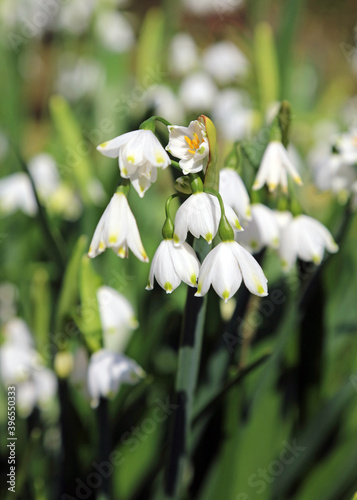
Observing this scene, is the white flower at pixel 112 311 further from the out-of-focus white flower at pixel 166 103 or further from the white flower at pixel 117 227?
the out-of-focus white flower at pixel 166 103

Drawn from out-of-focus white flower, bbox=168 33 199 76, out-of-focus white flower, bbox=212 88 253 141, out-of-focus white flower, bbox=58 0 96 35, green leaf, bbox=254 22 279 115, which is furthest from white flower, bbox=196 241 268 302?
out-of-focus white flower, bbox=58 0 96 35

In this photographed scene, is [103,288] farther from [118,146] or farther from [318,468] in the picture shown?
[318,468]

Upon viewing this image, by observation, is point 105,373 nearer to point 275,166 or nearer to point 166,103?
point 275,166

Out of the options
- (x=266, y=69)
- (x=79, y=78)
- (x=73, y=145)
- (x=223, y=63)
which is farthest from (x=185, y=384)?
(x=79, y=78)

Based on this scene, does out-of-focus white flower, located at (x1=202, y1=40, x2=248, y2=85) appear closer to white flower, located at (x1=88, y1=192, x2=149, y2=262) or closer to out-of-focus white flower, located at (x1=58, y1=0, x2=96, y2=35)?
out-of-focus white flower, located at (x1=58, y1=0, x2=96, y2=35)

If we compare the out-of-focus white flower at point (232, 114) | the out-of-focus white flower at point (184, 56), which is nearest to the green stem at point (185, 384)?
the out-of-focus white flower at point (232, 114)

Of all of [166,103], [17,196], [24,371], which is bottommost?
[24,371]

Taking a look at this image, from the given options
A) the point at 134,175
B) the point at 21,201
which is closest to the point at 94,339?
the point at 134,175
